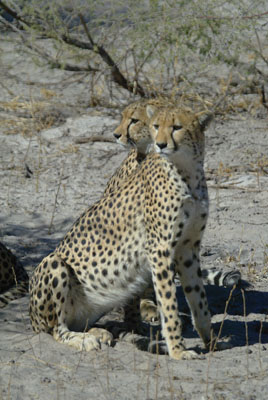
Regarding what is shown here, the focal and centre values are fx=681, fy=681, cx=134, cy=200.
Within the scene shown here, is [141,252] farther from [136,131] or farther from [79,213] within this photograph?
[79,213]

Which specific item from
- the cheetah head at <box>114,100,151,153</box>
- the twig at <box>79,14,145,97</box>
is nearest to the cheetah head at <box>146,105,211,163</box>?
the cheetah head at <box>114,100,151,153</box>

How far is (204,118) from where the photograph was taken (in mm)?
3752

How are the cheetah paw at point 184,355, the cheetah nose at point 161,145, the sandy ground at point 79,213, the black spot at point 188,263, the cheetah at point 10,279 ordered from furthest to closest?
the cheetah at point 10,279 → the black spot at point 188,263 → the cheetah paw at point 184,355 → the cheetah nose at point 161,145 → the sandy ground at point 79,213

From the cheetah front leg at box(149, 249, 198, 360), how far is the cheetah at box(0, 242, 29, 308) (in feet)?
4.44

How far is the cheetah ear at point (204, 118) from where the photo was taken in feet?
12.3

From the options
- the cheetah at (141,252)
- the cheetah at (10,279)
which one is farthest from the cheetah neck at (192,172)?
the cheetah at (10,279)

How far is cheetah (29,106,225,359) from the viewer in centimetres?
378

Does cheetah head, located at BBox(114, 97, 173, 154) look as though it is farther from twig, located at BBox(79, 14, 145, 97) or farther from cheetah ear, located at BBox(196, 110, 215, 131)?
twig, located at BBox(79, 14, 145, 97)

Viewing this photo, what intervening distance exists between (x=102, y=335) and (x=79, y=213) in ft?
8.08

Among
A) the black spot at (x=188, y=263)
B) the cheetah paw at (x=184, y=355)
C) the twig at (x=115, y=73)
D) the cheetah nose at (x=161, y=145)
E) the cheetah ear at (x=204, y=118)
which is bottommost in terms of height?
the cheetah paw at (x=184, y=355)

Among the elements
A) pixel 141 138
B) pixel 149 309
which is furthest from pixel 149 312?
pixel 141 138

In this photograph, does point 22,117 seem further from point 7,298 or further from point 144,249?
point 144,249

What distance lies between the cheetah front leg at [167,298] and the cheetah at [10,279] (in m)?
1.35

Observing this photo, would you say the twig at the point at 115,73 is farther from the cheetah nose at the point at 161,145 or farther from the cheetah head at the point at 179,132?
the cheetah nose at the point at 161,145
